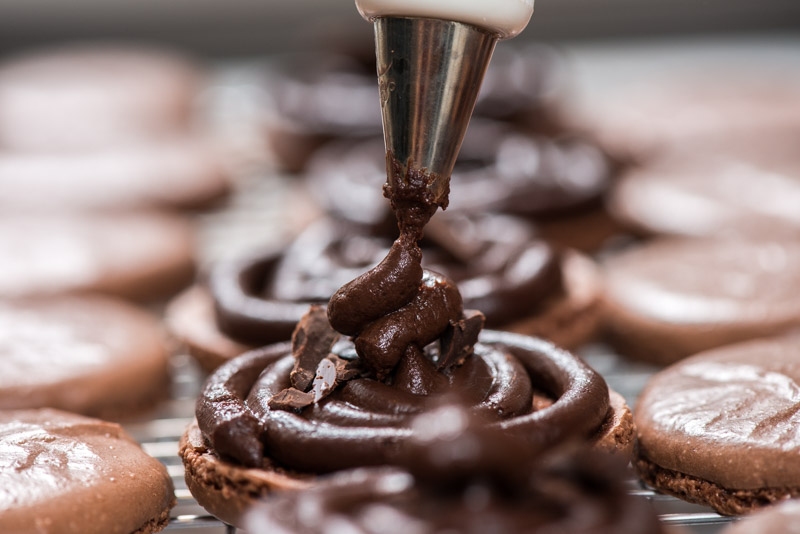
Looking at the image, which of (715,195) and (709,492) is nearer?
(709,492)

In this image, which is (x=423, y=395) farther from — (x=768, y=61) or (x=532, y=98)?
(x=768, y=61)

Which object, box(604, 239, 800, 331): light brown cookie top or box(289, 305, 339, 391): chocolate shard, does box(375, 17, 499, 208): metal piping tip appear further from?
box(604, 239, 800, 331): light brown cookie top

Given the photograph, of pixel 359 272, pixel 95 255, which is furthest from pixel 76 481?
Result: pixel 95 255

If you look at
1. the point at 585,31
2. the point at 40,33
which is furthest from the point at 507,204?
the point at 40,33

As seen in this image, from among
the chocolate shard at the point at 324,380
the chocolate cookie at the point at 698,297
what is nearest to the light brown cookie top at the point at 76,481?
the chocolate shard at the point at 324,380

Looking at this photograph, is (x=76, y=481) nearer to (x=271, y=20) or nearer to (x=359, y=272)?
(x=359, y=272)

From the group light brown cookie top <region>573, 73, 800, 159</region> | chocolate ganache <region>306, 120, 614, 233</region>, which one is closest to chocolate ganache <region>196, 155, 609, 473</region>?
chocolate ganache <region>306, 120, 614, 233</region>
